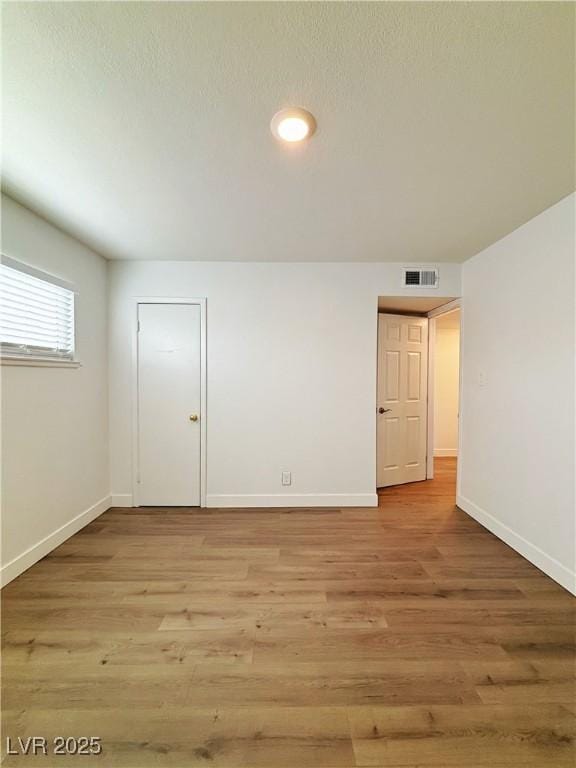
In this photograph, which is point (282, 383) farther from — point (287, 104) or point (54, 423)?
point (287, 104)

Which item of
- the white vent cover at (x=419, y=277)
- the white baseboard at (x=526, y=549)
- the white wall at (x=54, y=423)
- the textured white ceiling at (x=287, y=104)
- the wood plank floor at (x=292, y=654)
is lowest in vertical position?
the wood plank floor at (x=292, y=654)

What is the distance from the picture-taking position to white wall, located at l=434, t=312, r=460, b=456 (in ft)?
17.9

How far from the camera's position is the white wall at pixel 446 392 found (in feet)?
17.9

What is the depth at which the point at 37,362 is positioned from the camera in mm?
2230

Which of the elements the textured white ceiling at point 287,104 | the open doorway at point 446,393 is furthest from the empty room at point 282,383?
the open doorway at point 446,393

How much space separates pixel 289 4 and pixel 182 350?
2632 millimetres

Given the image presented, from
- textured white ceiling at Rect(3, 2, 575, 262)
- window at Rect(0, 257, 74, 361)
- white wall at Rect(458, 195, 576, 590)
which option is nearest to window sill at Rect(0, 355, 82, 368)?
window at Rect(0, 257, 74, 361)

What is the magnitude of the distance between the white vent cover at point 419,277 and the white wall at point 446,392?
2.46 meters

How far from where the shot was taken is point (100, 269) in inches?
120

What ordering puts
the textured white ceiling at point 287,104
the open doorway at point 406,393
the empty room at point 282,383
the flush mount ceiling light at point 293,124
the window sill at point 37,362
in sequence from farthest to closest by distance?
the open doorway at point 406,393 → the window sill at point 37,362 → the flush mount ceiling light at point 293,124 → the empty room at point 282,383 → the textured white ceiling at point 287,104

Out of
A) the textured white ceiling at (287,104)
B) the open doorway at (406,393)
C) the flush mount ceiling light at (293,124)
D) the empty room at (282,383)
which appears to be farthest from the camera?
the open doorway at (406,393)

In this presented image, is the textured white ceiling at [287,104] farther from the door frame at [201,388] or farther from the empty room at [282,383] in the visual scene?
the door frame at [201,388]

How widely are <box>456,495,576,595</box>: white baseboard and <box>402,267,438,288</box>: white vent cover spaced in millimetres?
2249

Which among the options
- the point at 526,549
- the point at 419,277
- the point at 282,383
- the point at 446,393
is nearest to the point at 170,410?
the point at 282,383
